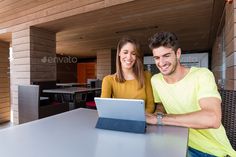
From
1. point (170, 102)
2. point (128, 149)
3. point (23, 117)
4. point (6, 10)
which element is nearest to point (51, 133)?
point (128, 149)

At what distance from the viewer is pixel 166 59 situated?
115 cm

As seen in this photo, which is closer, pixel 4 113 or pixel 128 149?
pixel 128 149

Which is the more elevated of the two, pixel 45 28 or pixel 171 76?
pixel 45 28

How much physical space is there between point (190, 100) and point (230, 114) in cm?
26

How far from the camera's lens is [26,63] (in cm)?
388

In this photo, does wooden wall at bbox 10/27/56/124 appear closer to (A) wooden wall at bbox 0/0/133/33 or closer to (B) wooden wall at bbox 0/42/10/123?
(A) wooden wall at bbox 0/0/133/33

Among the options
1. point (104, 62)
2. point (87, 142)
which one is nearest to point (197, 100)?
point (87, 142)

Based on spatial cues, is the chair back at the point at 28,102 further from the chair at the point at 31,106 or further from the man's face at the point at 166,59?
the man's face at the point at 166,59

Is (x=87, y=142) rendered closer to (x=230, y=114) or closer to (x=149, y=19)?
(x=230, y=114)

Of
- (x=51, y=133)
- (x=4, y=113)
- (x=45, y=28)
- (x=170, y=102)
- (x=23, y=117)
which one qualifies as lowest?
(x=4, y=113)

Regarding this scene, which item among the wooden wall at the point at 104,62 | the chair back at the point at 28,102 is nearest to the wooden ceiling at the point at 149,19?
the chair back at the point at 28,102

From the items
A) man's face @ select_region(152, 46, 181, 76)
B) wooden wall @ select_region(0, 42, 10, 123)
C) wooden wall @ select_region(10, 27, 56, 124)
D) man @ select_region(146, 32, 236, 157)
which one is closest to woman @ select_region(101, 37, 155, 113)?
man @ select_region(146, 32, 236, 157)

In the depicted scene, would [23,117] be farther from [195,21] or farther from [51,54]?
[195,21]

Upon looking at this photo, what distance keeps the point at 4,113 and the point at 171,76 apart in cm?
508
